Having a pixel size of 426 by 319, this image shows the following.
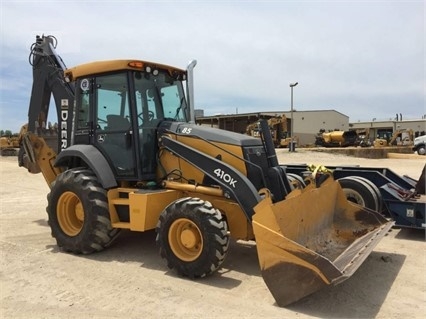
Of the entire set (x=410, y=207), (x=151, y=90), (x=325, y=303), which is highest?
(x=151, y=90)

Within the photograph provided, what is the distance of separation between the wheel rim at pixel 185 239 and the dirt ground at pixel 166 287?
30cm

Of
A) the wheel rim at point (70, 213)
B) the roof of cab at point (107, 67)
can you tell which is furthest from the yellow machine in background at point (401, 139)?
the wheel rim at point (70, 213)

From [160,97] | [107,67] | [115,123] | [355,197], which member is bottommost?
[355,197]

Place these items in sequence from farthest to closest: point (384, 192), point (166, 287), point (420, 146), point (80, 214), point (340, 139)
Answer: point (340, 139), point (420, 146), point (384, 192), point (80, 214), point (166, 287)

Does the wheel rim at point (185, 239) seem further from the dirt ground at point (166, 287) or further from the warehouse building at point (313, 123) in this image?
the warehouse building at point (313, 123)

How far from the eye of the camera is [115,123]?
6375mm

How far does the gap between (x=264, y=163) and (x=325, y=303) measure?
A: 2.10 m

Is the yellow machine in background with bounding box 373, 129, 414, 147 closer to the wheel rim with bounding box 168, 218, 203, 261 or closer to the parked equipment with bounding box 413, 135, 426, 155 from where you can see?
the parked equipment with bounding box 413, 135, 426, 155

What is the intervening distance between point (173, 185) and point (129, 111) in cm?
124

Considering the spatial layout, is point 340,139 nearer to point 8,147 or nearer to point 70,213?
point 8,147

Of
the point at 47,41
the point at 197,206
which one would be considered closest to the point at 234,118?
the point at 47,41

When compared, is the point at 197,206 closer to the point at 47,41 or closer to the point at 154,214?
the point at 154,214

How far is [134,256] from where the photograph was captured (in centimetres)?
612

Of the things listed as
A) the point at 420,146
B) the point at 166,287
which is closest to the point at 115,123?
the point at 166,287
